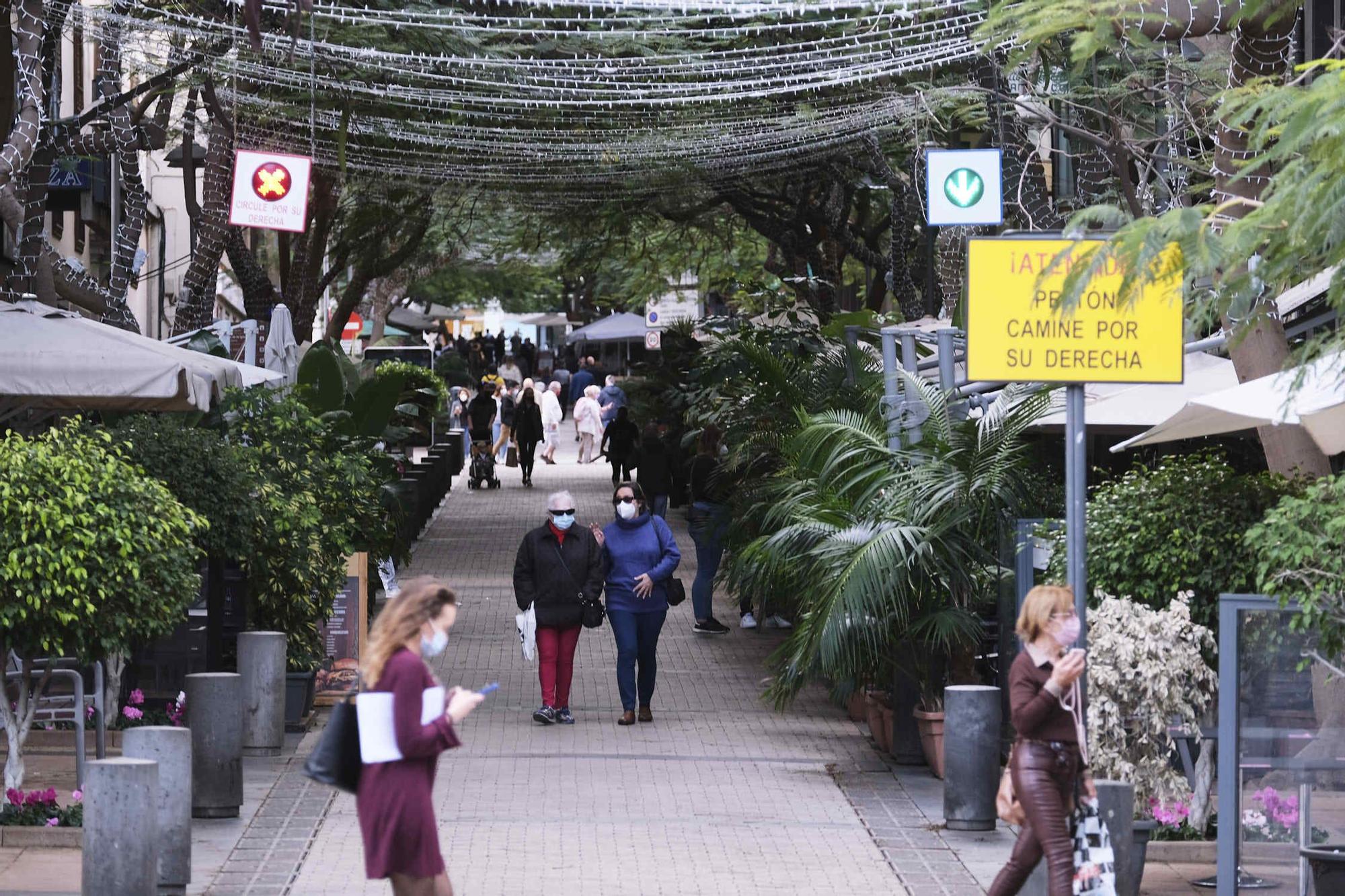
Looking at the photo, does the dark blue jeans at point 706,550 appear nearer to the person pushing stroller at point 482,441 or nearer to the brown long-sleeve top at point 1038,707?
the brown long-sleeve top at point 1038,707

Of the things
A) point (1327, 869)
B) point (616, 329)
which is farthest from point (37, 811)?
point (616, 329)

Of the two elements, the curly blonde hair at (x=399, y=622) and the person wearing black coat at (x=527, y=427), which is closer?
the curly blonde hair at (x=399, y=622)

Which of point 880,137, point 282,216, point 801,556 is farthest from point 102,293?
point 880,137

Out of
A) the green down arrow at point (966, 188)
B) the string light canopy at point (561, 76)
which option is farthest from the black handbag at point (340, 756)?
the green down arrow at point (966, 188)

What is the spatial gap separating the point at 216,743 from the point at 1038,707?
16.0ft

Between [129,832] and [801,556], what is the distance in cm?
586

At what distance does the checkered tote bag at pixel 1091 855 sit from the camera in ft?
24.5

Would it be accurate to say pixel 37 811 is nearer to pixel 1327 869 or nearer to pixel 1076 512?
pixel 1076 512

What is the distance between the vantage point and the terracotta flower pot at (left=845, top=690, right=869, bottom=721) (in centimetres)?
1417

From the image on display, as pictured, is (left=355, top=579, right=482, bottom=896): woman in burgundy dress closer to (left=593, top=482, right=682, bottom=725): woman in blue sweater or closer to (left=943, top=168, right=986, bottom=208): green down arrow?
(left=593, top=482, right=682, bottom=725): woman in blue sweater

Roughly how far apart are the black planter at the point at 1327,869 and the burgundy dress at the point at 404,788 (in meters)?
3.79

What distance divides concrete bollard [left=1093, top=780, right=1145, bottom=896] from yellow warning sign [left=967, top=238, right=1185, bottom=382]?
1.80m

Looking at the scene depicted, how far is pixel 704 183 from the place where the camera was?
29328 mm

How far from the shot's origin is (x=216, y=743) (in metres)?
10.3
